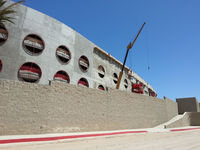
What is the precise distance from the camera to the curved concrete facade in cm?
2077

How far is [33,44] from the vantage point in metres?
22.7

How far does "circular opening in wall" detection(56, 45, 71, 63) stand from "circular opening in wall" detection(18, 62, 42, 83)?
14.5ft

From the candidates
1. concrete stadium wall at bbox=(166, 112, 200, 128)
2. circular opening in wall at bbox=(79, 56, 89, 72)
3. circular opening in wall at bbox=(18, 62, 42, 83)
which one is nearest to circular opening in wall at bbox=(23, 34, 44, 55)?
circular opening in wall at bbox=(18, 62, 42, 83)

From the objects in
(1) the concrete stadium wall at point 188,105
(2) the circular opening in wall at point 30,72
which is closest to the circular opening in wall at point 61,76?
(2) the circular opening in wall at point 30,72

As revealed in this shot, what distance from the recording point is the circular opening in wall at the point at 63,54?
25.9 metres

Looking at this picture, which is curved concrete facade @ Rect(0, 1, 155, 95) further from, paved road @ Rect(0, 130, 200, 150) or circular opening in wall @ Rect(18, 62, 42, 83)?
paved road @ Rect(0, 130, 200, 150)

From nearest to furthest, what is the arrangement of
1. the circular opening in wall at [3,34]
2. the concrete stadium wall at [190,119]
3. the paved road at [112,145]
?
the paved road at [112,145] → the circular opening in wall at [3,34] → the concrete stadium wall at [190,119]

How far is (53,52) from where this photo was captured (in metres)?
25.2

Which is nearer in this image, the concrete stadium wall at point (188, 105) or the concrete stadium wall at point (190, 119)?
the concrete stadium wall at point (190, 119)

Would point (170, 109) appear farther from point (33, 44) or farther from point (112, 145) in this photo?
point (33, 44)

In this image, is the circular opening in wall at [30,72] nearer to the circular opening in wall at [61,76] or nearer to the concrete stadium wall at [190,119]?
the circular opening in wall at [61,76]

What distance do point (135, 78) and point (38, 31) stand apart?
3674 centimetres

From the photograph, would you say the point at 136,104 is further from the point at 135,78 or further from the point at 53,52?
the point at 135,78

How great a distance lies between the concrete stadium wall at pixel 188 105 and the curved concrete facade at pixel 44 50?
83.1 feet
